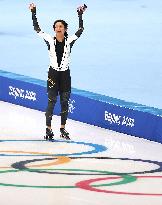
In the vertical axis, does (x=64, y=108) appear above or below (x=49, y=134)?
above

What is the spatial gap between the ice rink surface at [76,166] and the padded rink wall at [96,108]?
0.48 ft

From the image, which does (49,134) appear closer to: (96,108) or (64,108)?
(64,108)

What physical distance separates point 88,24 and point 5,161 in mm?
22903

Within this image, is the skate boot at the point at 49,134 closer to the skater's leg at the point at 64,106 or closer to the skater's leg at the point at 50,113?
the skater's leg at the point at 50,113

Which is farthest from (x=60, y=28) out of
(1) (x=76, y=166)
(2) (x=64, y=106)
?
(1) (x=76, y=166)

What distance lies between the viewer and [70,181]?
339 inches

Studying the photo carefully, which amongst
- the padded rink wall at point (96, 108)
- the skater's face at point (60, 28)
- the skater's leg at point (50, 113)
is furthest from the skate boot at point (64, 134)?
the skater's face at point (60, 28)

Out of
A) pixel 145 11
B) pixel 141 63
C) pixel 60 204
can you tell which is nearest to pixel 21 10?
pixel 145 11

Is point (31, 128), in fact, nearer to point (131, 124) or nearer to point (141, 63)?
point (131, 124)

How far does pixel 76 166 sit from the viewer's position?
31.5ft

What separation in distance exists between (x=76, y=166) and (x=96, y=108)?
347 centimetres

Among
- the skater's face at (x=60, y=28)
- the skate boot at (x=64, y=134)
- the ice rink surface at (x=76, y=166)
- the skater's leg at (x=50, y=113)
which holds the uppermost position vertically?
the skater's face at (x=60, y=28)

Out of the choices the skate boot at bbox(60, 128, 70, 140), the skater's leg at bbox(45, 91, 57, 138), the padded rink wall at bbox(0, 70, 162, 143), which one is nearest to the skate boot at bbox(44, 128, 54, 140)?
the skater's leg at bbox(45, 91, 57, 138)

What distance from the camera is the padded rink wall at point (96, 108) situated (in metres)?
11.9
